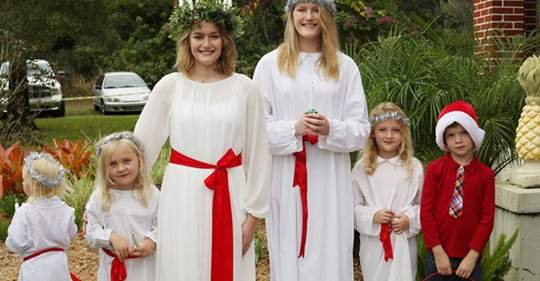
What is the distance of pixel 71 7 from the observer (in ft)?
54.7

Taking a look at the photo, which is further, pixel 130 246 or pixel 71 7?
pixel 71 7

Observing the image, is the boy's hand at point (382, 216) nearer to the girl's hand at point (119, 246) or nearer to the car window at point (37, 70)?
the girl's hand at point (119, 246)

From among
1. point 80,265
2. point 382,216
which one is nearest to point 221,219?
point 382,216

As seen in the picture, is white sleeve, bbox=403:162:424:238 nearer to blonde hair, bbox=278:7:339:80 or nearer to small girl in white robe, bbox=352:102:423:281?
small girl in white robe, bbox=352:102:423:281

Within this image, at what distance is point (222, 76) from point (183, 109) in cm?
29

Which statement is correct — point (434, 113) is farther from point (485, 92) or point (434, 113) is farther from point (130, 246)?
point (130, 246)

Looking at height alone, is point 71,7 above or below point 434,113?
above

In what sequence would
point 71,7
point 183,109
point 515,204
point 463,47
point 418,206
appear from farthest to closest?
point 71,7, point 463,47, point 515,204, point 418,206, point 183,109

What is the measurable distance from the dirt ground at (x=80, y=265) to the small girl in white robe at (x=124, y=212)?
2.14m

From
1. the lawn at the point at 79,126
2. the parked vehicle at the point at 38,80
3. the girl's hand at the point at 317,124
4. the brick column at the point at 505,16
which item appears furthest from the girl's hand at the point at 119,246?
the lawn at the point at 79,126

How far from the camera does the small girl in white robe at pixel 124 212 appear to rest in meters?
4.23

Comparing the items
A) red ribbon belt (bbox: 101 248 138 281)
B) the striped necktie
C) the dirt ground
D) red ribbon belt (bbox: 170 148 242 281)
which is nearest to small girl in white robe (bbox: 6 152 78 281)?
red ribbon belt (bbox: 101 248 138 281)

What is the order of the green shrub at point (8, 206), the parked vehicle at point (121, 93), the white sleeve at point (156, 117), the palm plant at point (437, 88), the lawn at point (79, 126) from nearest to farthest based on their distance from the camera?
1. the white sleeve at point (156, 117)
2. the palm plant at point (437, 88)
3. the green shrub at point (8, 206)
4. the lawn at point (79, 126)
5. the parked vehicle at point (121, 93)

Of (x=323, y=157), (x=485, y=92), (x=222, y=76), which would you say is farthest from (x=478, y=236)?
(x=485, y=92)
